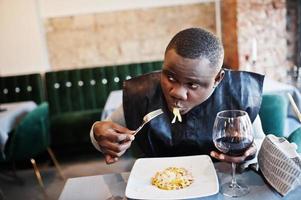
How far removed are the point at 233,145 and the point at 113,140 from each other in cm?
31

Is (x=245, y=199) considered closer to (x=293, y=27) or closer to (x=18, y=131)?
(x=18, y=131)

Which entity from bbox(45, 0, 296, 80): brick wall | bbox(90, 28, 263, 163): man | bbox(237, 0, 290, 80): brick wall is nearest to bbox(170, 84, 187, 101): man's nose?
bbox(90, 28, 263, 163): man

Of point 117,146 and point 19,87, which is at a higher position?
point 117,146

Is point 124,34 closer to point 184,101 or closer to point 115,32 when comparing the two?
point 115,32

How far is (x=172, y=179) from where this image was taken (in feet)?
2.78

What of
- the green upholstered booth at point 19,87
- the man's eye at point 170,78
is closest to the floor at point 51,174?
the green upholstered booth at point 19,87

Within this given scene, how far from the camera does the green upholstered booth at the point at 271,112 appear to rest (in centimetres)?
187

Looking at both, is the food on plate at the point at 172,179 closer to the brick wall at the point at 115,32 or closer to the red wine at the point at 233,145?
the red wine at the point at 233,145

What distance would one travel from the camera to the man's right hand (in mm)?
875

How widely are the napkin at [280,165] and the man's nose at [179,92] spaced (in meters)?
0.24

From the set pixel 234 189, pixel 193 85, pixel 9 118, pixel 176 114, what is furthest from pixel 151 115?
pixel 9 118

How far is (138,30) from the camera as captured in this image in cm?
366

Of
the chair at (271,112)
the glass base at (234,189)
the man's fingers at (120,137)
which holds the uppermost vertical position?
the man's fingers at (120,137)

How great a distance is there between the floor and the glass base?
1.78 metres
